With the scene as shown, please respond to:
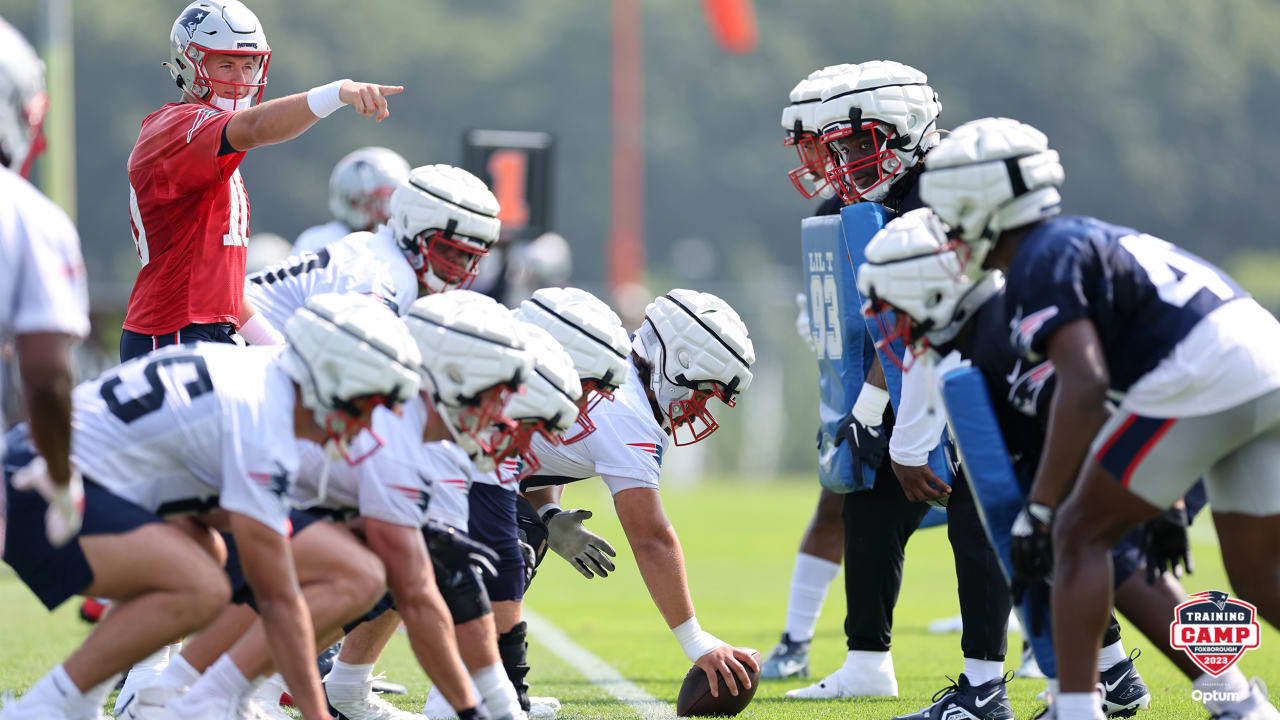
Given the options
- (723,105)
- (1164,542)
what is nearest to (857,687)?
(1164,542)

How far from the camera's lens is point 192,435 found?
4348 mm

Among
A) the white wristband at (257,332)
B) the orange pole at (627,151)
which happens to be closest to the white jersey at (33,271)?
the white wristband at (257,332)

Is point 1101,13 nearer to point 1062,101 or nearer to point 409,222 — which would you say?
point 1062,101

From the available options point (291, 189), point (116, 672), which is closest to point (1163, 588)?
point (116, 672)

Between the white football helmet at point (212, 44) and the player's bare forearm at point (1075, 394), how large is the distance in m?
3.28

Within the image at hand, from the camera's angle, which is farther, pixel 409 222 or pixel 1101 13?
pixel 1101 13

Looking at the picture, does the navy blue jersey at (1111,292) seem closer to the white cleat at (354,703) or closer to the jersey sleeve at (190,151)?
the white cleat at (354,703)

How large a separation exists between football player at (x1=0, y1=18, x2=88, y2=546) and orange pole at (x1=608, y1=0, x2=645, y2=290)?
1239 inches

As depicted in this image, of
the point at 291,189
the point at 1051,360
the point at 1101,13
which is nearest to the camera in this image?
the point at 1051,360

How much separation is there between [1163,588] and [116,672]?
306 cm

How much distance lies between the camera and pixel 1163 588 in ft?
15.6

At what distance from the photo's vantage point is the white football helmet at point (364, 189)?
374 inches

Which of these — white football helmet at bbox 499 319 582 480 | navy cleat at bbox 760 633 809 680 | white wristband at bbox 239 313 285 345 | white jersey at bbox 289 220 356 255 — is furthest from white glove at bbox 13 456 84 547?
white jersey at bbox 289 220 356 255

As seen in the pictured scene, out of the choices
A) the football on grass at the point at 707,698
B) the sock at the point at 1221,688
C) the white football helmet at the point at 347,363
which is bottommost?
the football on grass at the point at 707,698
